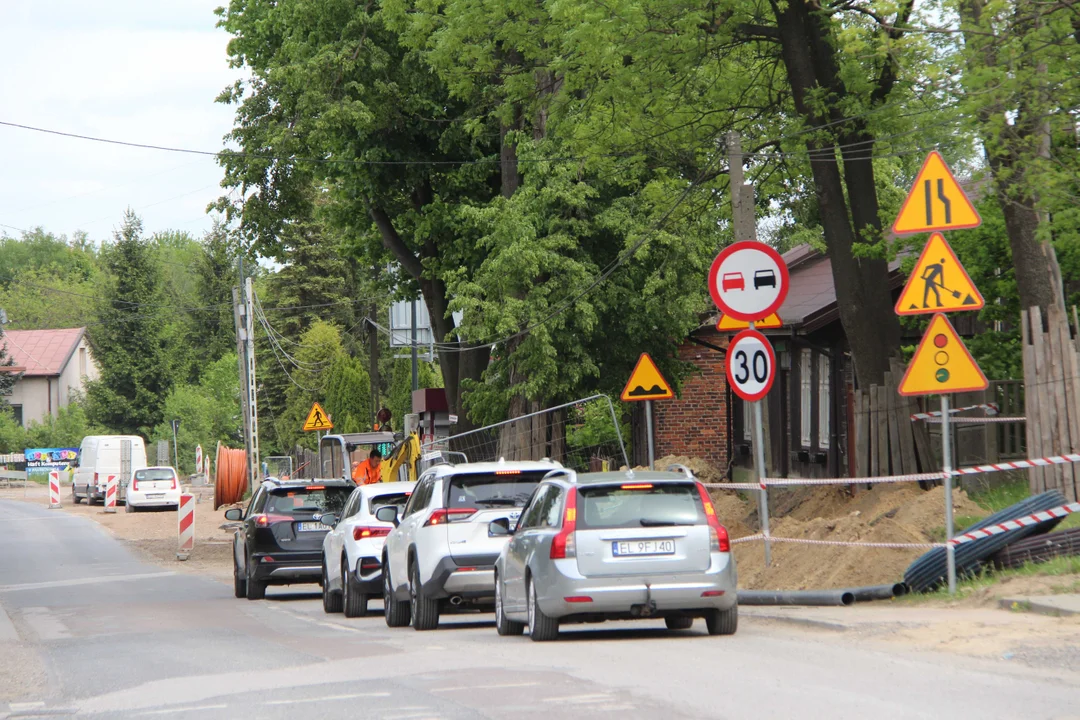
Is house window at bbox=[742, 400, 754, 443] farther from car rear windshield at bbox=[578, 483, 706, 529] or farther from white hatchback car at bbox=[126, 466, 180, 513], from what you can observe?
white hatchback car at bbox=[126, 466, 180, 513]

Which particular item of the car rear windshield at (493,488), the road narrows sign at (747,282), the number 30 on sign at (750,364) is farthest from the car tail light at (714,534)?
the road narrows sign at (747,282)

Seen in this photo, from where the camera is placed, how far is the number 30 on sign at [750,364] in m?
15.4

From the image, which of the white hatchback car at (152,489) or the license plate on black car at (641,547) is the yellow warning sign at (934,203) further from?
the white hatchback car at (152,489)

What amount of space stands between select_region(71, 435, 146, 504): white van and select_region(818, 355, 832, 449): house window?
122 ft

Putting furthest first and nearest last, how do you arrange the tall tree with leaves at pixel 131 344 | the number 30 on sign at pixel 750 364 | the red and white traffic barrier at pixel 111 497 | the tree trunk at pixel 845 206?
the tall tree with leaves at pixel 131 344 < the red and white traffic barrier at pixel 111 497 < the tree trunk at pixel 845 206 < the number 30 on sign at pixel 750 364

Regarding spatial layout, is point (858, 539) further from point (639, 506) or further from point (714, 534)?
point (639, 506)

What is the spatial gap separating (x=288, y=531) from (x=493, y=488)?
256 inches

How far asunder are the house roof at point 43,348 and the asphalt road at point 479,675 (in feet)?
316

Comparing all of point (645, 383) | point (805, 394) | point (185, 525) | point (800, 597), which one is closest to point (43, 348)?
point (185, 525)

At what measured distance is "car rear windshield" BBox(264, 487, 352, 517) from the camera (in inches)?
811

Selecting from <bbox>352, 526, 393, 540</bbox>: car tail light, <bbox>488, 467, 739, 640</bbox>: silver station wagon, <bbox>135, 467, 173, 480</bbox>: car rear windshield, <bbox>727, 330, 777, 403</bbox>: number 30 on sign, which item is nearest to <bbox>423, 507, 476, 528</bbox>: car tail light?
<bbox>488, 467, 739, 640</bbox>: silver station wagon

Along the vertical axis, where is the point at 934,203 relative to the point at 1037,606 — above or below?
above

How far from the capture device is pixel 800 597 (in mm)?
13766

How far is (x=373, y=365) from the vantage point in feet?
211
